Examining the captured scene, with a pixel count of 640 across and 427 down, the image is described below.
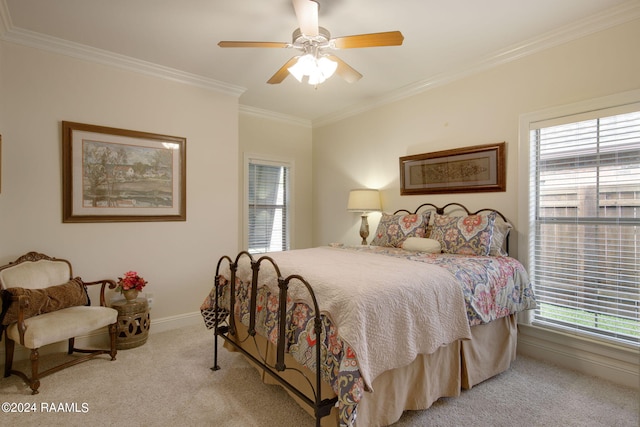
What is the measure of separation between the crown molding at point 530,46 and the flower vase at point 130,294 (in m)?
3.56

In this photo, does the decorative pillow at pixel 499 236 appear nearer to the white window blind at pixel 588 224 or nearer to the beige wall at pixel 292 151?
the white window blind at pixel 588 224

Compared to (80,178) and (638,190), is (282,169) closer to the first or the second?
(80,178)

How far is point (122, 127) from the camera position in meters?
3.23

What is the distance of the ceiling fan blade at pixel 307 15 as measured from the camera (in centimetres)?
202

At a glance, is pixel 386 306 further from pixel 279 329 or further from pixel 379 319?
pixel 279 329

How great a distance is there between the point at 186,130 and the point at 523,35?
340cm

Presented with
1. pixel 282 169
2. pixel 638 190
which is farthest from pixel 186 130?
pixel 638 190

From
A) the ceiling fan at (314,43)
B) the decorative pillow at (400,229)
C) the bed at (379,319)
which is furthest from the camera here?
the decorative pillow at (400,229)

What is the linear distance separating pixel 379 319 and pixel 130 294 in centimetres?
252

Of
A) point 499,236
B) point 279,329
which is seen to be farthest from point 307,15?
point 499,236

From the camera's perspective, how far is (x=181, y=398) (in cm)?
218

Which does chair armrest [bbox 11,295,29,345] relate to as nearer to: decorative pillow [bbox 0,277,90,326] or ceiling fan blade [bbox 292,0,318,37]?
decorative pillow [bbox 0,277,90,326]

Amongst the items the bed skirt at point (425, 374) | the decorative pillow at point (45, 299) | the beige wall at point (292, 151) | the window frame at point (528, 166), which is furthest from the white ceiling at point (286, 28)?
the bed skirt at point (425, 374)

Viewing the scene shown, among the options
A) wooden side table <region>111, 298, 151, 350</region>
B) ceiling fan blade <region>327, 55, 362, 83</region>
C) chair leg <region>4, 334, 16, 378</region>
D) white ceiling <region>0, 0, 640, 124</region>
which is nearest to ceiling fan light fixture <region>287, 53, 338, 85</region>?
ceiling fan blade <region>327, 55, 362, 83</region>
